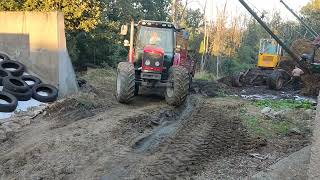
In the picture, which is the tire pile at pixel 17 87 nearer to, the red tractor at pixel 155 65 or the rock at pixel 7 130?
the rock at pixel 7 130

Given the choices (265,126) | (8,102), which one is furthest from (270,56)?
(8,102)

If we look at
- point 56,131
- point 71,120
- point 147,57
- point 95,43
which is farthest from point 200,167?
point 95,43

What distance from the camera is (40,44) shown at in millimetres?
13516

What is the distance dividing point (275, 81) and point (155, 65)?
9761 mm

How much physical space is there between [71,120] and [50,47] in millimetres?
4049

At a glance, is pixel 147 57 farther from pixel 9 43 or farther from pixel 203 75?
pixel 203 75

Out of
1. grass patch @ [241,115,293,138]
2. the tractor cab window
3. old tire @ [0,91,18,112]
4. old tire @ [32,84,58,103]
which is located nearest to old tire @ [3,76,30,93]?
old tire @ [32,84,58,103]

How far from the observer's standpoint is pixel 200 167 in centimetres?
657

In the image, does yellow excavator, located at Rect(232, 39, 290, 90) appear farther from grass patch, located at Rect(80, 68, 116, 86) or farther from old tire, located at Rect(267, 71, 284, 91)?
grass patch, located at Rect(80, 68, 116, 86)

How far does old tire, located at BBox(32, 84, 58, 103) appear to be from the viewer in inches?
472

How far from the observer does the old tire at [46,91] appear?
39.3 ft

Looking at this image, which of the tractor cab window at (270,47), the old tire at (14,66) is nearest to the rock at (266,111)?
the old tire at (14,66)

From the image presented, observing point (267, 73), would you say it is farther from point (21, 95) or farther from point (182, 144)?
point (182, 144)

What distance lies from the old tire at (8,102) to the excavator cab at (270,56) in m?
16.1
